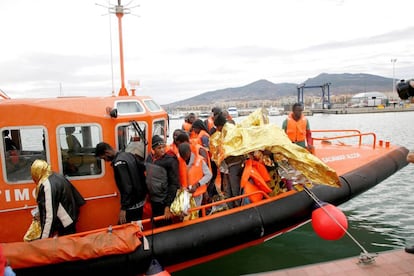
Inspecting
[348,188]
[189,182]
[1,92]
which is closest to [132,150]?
[189,182]

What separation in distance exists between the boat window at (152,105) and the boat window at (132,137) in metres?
0.36

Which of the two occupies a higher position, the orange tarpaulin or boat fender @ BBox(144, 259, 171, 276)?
the orange tarpaulin

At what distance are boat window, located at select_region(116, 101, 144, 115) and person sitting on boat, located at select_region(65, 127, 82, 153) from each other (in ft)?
1.67

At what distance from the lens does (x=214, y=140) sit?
465 cm

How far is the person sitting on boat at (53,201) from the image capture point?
125 inches

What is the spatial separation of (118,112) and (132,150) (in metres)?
0.42

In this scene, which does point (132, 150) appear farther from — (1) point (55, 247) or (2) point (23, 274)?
(2) point (23, 274)

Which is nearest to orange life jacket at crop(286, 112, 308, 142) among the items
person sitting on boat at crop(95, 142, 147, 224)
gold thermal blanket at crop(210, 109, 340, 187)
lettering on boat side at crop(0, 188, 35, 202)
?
gold thermal blanket at crop(210, 109, 340, 187)

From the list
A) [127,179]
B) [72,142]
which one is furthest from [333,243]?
[72,142]

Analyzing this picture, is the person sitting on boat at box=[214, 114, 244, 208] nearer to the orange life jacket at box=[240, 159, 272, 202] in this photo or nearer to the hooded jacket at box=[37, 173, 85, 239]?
the orange life jacket at box=[240, 159, 272, 202]

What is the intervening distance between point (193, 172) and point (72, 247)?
133 centimetres

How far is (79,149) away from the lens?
3738 millimetres

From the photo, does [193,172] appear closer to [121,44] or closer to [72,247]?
[72,247]

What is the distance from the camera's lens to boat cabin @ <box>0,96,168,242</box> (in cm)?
355
